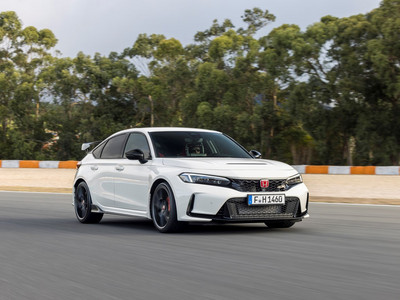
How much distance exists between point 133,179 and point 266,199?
7.34 feet

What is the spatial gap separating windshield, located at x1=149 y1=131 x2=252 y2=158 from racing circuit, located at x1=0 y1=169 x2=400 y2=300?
1.10 meters

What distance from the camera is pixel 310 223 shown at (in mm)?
11664

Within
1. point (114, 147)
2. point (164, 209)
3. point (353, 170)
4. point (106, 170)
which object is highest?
point (114, 147)

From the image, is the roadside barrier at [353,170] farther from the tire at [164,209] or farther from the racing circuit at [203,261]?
the tire at [164,209]

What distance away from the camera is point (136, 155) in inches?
423

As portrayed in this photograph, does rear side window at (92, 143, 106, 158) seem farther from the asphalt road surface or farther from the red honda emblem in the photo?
the red honda emblem

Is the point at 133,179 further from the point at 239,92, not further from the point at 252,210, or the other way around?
the point at 239,92

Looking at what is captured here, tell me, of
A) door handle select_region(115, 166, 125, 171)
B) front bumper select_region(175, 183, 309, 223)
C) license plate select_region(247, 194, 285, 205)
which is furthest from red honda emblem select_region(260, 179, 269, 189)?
door handle select_region(115, 166, 125, 171)

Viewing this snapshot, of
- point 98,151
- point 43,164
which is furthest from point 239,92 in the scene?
point 98,151

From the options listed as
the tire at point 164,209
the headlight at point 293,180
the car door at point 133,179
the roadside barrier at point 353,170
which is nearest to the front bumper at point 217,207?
the tire at point 164,209

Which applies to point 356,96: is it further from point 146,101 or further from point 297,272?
point 297,272

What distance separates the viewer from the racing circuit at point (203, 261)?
231 inches

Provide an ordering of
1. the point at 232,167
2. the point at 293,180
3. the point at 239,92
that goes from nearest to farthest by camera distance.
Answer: the point at 232,167
the point at 293,180
the point at 239,92

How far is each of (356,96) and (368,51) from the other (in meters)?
3.61
